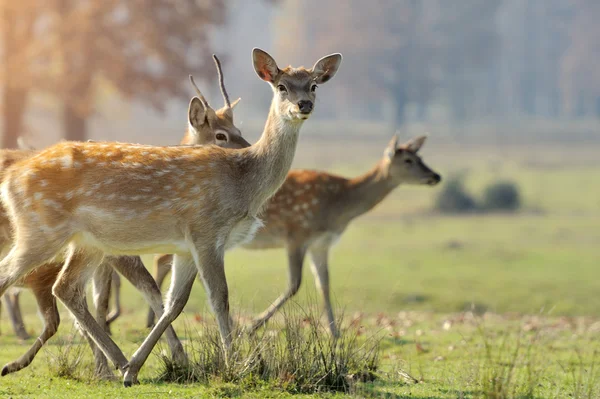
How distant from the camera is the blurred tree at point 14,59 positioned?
94.5 ft

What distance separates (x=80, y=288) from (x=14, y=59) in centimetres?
2242

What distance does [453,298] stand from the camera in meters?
17.8

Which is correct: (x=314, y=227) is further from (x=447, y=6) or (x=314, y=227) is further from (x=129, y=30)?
(x=447, y=6)

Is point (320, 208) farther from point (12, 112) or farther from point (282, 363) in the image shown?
point (12, 112)

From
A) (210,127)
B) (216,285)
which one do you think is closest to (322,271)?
(210,127)

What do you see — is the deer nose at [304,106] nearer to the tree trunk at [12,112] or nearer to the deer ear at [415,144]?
the deer ear at [415,144]

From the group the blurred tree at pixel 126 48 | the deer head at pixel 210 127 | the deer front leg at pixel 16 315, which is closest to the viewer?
the deer head at pixel 210 127

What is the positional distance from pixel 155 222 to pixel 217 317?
85 centimetres

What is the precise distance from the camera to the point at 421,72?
85938 millimetres

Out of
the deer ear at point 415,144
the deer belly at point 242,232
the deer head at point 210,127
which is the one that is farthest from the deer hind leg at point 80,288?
the deer ear at point 415,144

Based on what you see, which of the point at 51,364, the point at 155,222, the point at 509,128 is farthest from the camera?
the point at 509,128

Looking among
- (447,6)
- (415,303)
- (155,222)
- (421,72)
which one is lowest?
(415,303)

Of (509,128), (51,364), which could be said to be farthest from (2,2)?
(509,128)

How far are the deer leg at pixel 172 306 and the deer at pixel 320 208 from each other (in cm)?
355
